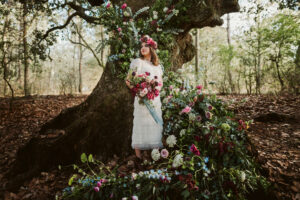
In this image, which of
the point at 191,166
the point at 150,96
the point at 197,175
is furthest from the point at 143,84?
the point at 197,175

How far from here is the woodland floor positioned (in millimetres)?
2710

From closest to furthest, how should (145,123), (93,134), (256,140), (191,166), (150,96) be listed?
(191,166) < (150,96) < (145,123) < (256,140) < (93,134)

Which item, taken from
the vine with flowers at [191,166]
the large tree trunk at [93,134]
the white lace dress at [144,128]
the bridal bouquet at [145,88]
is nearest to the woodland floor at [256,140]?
the large tree trunk at [93,134]

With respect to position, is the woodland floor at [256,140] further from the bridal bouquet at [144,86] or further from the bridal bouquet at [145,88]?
the bridal bouquet at [144,86]

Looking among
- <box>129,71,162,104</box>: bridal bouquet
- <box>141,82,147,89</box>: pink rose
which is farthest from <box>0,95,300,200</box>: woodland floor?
<box>141,82,147,89</box>: pink rose

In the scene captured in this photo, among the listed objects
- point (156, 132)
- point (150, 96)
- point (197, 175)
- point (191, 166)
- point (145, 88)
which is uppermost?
point (145, 88)

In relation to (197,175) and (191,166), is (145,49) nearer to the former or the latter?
(191,166)

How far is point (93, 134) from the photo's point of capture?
4.00 m

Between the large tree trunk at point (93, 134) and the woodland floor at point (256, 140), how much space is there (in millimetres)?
248

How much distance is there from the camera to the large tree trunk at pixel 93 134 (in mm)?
3871

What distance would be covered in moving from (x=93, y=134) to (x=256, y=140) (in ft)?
11.5

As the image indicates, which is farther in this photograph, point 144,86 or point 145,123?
point 145,123

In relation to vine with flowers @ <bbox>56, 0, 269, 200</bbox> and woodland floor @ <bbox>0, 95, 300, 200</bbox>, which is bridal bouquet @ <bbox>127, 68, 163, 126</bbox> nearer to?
vine with flowers @ <bbox>56, 0, 269, 200</bbox>

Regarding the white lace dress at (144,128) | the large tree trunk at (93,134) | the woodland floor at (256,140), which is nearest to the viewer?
the woodland floor at (256,140)
